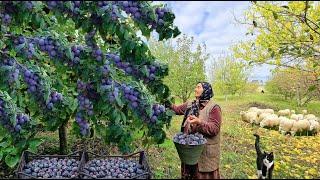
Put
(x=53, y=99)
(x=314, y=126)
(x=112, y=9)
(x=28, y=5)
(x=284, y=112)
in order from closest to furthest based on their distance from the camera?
1. (x=112, y=9)
2. (x=28, y=5)
3. (x=53, y=99)
4. (x=314, y=126)
5. (x=284, y=112)

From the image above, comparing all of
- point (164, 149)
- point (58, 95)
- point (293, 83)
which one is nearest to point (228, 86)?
point (293, 83)

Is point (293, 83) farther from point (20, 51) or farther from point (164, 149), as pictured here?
point (20, 51)

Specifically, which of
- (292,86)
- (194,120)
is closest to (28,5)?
(194,120)

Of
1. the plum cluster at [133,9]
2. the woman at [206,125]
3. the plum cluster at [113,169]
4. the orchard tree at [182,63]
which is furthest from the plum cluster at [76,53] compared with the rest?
the orchard tree at [182,63]

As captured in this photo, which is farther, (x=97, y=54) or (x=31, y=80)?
(x=31, y=80)

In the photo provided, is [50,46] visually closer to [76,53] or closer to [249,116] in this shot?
[76,53]

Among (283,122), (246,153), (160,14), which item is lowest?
(246,153)

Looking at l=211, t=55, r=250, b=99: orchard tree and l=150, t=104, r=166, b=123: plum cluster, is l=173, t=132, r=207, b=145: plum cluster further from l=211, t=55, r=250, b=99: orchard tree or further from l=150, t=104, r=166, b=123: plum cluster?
l=211, t=55, r=250, b=99: orchard tree

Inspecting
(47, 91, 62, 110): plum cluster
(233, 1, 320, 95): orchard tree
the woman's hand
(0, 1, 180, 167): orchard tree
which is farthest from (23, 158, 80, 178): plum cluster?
(233, 1, 320, 95): orchard tree

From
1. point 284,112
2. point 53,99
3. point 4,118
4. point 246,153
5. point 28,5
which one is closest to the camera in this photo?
point 28,5

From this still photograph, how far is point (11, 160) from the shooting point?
4.21m

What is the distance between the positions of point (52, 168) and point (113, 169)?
51 centimetres

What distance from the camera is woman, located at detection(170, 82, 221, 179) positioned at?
345cm

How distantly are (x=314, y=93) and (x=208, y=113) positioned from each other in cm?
655
